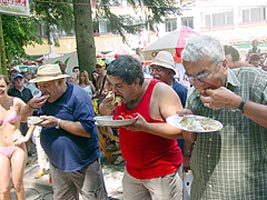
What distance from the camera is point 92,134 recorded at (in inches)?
127

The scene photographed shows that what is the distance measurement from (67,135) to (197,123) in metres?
1.55

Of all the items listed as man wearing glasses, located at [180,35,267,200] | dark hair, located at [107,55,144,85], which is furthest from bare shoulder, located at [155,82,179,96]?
man wearing glasses, located at [180,35,267,200]

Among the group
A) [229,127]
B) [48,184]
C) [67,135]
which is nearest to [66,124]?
[67,135]

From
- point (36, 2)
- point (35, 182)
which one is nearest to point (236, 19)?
point (36, 2)

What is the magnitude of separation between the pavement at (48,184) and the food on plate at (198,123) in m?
2.97

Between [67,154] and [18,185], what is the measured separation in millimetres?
1328

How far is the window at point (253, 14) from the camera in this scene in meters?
35.0

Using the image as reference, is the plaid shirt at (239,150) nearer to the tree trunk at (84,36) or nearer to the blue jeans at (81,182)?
the blue jeans at (81,182)

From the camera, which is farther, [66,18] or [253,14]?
[253,14]

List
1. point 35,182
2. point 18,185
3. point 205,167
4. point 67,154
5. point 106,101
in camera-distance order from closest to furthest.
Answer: point 205,167 < point 106,101 < point 67,154 < point 18,185 < point 35,182

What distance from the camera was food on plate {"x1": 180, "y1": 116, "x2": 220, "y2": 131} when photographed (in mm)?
1833

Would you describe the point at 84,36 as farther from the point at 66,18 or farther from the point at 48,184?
the point at 48,184

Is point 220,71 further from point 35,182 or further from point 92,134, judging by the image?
point 35,182

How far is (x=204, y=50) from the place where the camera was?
1.77 metres
